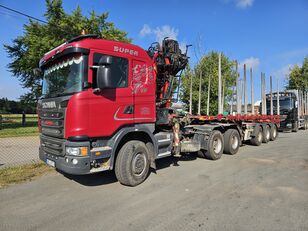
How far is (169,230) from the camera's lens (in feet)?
11.3

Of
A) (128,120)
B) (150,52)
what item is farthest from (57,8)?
(128,120)

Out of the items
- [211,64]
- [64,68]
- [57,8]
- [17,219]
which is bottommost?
[17,219]

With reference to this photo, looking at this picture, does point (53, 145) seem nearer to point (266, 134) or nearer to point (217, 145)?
point (217, 145)

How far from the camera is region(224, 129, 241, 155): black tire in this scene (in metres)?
8.99

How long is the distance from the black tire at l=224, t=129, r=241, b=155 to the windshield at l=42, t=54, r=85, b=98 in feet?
20.2

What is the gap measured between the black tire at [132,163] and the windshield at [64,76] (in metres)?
1.65

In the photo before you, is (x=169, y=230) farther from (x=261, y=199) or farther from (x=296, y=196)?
(x=296, y=196)

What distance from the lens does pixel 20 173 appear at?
21.5 ft

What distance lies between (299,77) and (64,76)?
40942 mm

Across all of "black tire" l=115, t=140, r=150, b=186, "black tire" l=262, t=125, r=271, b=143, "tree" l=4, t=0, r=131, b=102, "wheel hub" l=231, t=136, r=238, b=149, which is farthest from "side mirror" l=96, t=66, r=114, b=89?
"tree" l=4, t=0, r=131, b=102

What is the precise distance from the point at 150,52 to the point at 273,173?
458cm

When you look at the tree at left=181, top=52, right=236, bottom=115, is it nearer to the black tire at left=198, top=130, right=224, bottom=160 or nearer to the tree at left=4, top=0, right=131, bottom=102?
the black tire at left=198, top=130, right=224, bottom=160

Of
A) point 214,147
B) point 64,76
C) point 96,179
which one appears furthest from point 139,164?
point 214,147

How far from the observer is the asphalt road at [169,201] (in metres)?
3.66
